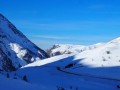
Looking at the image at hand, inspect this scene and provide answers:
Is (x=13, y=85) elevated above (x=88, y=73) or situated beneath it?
situated beneath

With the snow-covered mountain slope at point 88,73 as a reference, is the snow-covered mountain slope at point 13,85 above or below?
below

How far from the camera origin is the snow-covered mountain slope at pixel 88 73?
1905 centimetres

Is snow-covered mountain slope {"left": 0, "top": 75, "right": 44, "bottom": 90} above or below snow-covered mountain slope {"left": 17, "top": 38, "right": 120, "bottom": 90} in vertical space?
below

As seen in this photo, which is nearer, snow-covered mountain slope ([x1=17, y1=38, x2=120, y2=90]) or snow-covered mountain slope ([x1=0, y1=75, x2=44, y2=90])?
snow-covered mountain slope ([x1=0, y1=75, x2=44, y2=90])

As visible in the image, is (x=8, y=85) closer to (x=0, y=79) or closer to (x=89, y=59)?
(x=0, y=79)

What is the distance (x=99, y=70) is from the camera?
86.1 feet

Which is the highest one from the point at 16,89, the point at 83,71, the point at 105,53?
the point at 105,53

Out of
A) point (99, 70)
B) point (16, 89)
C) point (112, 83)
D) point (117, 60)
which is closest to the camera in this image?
point (16, 89)

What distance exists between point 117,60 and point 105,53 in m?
3.23

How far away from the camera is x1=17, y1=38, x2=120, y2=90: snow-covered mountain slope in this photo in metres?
19.0

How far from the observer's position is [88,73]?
2555cm

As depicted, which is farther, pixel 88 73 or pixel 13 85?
pixel 88 73

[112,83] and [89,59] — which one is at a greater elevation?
[89,59]

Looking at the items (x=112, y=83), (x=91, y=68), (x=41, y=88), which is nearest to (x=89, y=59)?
(x=91, y=68)
